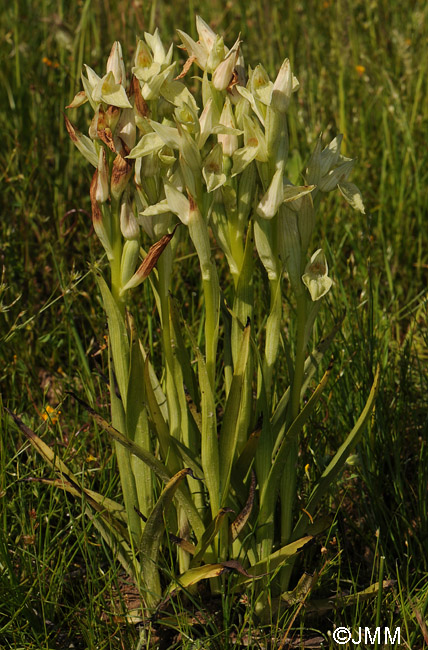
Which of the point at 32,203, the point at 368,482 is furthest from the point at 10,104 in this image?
the point at 368,482

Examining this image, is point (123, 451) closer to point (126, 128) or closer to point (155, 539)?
point (155, 539)

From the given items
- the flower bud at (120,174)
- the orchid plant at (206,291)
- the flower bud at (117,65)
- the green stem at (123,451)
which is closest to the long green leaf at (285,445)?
the orchid plant at (206,291)

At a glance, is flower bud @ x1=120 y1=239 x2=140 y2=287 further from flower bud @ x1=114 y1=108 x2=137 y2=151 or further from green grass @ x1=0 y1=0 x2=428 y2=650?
green grass @ x1=0 y1=0 x2=428 y2=650

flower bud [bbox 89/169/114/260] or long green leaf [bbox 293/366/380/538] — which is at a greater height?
flower bud [bbox 89/169/114/260]

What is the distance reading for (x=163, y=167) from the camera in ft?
4.12

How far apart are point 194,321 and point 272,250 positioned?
36.6 inches

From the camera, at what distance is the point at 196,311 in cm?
229

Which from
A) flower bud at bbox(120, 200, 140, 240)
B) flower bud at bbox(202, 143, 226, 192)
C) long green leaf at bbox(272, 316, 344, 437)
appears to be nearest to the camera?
→ flower bud at bbox(202, 143, 226, 192)

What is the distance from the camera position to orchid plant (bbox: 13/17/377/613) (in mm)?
1198

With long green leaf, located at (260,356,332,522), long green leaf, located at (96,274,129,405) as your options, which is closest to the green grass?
long green leaf, located at (260,356,332,522)

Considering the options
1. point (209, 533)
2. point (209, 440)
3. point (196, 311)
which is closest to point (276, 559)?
point (209, 533)

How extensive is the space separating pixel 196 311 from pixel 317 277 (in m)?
1.07

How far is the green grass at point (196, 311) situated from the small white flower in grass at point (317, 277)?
1.68 ft

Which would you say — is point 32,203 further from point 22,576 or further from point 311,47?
point 311,47
